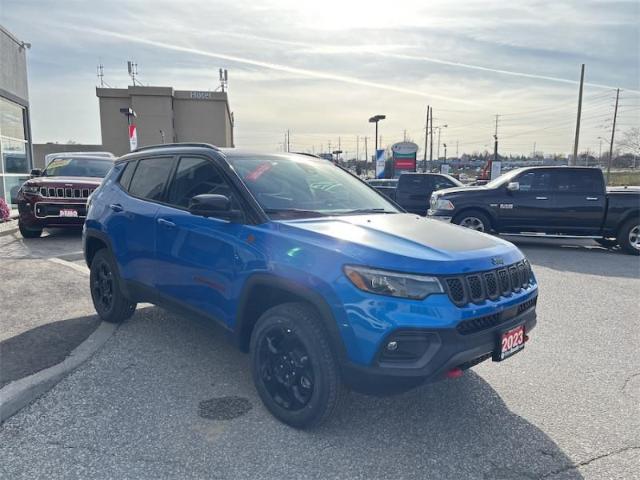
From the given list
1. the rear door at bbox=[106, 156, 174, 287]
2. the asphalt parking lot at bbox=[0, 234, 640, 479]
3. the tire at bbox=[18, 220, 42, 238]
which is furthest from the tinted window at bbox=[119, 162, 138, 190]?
the tire at bbox=[18, 220, 42, 238]

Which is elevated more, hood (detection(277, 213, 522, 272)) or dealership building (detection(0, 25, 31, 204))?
dealership building (detection(0, 25, 31, 204))

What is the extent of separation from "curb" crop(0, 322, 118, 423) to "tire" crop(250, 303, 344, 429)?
1550 mm

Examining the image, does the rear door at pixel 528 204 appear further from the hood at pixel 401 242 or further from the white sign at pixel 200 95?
the white sign at pixel 200 95

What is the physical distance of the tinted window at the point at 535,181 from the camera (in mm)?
10391

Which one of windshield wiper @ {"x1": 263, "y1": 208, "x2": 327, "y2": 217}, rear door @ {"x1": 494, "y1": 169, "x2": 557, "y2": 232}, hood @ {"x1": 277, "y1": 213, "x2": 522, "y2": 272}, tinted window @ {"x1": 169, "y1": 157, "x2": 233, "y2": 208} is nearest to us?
hood @ {"x1": 277, "y1": 213, "x2": 522, "y2": 272}

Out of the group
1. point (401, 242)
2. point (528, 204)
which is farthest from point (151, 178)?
point (528, 204)

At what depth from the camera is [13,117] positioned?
1552 centimetres

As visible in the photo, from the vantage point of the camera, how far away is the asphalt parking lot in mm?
2592

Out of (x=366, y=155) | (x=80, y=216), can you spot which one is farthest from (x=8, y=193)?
(x=366, y=155)

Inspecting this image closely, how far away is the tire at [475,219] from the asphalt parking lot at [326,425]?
243 inches

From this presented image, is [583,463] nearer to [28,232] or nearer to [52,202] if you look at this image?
[52,202]

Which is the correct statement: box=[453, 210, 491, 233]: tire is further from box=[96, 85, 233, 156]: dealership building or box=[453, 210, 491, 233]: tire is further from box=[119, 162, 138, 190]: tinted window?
box=[96, 85, 233, 156]: dealership building

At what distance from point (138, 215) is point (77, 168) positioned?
757cm

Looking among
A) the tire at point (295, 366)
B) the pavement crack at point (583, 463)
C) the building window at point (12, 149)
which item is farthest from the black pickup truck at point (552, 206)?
the building window at point (12, 149)
